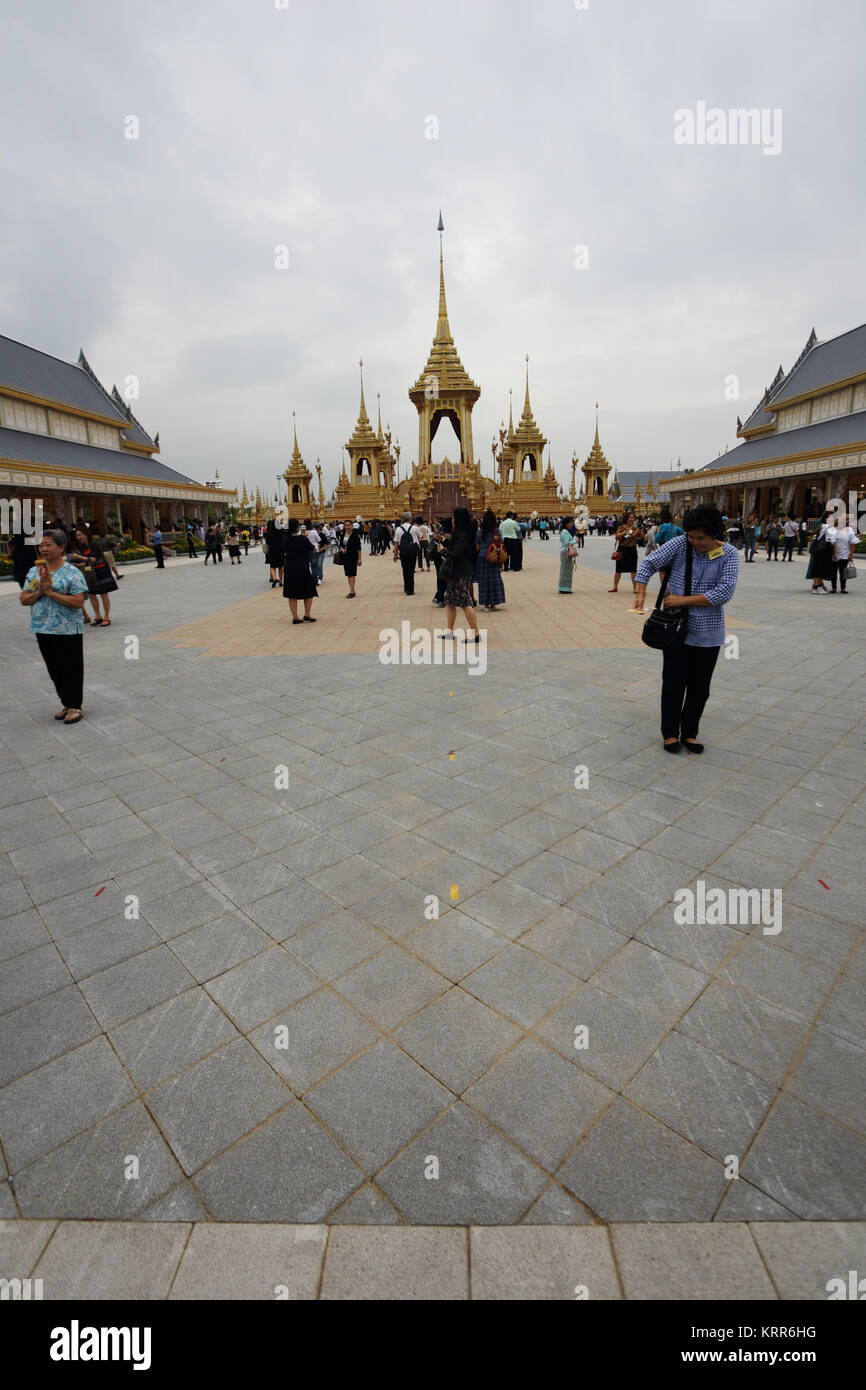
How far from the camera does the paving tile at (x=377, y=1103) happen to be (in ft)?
6.82

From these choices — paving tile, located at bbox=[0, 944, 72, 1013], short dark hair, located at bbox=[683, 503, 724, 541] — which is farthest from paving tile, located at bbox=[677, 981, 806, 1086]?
short dark hair, located at bbox=[683, 503, 724, 541]

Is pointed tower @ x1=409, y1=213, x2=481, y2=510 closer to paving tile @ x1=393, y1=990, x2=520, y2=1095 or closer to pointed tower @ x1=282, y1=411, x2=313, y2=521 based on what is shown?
pointed tower @ x1=282, y1=411, x2=313, y2=521

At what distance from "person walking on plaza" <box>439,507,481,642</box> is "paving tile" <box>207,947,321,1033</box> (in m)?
6.36

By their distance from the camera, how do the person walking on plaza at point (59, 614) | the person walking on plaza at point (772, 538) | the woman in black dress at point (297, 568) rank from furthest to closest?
1. the person walking on plaza at point (772, 538)
2. the woman in black dress at point (297, 568)
3. the person walking on plaza at point (59, 614)

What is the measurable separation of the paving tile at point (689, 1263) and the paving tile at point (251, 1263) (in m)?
0.84

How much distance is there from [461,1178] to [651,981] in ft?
3.85

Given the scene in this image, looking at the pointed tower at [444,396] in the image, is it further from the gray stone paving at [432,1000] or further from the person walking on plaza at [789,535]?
the gray stone paving at [432,1000]

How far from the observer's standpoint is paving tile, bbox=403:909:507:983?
9.37 ft

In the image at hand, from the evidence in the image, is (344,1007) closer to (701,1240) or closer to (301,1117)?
(301,1117)

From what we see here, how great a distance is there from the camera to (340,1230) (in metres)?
1.82

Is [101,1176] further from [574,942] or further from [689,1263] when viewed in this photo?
[574,942]

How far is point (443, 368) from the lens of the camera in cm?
5878

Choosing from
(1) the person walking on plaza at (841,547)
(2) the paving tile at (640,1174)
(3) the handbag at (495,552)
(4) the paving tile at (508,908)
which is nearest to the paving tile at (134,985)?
(4) the paving tile at (508,908)

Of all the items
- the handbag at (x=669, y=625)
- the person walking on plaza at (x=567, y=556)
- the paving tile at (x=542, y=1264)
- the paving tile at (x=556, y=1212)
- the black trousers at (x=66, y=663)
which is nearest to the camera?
the paving tile at (x=542, y=1264)
